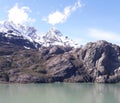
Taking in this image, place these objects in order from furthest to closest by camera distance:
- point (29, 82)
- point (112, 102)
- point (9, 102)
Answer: point (29, 82)
point (112, 102)
point (9, 102)

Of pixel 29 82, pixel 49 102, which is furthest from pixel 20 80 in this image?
pixel 49 102

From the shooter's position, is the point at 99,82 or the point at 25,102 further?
the point at 99,82

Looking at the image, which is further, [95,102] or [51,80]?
[51,80]

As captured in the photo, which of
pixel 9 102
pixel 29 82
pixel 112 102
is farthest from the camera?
pixel 29 82

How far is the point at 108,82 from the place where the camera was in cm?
19938

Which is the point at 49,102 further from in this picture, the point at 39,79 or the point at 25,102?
the point at 39,79

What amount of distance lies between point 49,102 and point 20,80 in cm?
→ 10863

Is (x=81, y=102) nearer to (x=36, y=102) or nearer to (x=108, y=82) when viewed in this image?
(x=36, y=102)

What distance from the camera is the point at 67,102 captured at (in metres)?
87.8

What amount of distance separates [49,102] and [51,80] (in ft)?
364

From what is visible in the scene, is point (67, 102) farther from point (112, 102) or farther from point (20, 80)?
point (20, 80)

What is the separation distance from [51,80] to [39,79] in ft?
26.4

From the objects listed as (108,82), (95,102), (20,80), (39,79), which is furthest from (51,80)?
(95,102)

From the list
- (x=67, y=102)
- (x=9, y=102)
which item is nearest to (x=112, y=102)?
(x=67, y=102)
